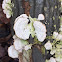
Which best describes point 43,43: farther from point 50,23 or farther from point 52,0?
point 52,0

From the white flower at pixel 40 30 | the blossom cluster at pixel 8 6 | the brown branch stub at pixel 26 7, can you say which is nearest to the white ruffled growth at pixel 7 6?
the blossom cluster at pixel 8 6

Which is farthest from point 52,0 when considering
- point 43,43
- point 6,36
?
point 6,36

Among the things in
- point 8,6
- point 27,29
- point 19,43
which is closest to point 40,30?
point 27,29

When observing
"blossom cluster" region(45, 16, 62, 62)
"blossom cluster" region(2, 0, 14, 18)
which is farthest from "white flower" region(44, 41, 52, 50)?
"blossom cluster" region(2, 0, 14, 18)

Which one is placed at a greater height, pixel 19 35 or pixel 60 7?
pixel 60 7

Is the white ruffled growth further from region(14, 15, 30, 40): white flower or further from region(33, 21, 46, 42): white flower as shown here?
region(33, 21, 46, 42): white flower

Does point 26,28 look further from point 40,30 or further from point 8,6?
point 8,6

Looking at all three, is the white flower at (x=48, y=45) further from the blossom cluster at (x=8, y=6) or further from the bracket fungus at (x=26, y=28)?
the blossom cluster at (x=8, y=6)
